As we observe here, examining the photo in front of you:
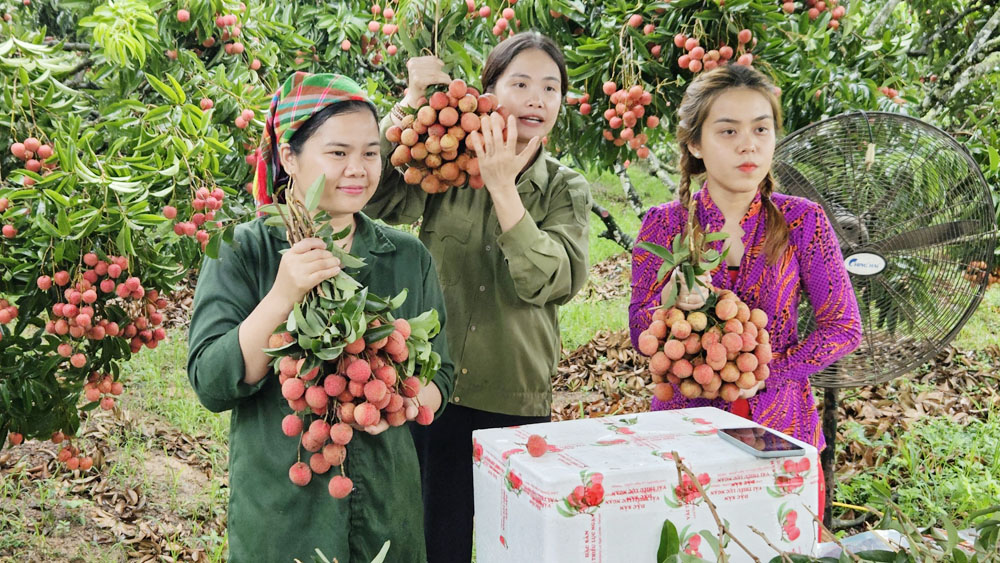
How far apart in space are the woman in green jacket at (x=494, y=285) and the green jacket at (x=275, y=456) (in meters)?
0.38

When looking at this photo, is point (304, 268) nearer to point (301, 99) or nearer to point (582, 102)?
point (301, 99)

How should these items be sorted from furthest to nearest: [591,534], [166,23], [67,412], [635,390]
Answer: [635,390] → [166,23] → [67,412] → [591,534]

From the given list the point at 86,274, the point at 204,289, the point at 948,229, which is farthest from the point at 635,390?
the point at 204,289

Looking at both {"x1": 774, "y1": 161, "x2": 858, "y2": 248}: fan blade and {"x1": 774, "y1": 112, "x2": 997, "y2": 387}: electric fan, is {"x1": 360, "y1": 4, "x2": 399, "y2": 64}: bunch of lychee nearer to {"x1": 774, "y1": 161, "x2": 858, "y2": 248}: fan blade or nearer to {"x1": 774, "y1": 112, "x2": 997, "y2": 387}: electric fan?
{"x1": 774, "y1": 161, "x2": 858, "y2": 248}: fan blade

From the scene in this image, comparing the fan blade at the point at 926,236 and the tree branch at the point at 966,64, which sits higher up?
the tree branch at the point at 966,64

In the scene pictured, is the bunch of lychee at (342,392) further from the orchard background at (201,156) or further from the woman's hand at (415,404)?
the orchard background at (201,156)

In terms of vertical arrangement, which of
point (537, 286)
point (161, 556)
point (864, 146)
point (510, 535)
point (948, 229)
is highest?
point (864, 146)

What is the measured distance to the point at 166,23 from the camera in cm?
306

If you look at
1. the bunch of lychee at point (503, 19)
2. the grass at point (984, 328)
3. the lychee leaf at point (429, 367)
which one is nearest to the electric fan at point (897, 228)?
the bunch of lychee at point (503, 19)

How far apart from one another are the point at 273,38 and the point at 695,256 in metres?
2.49

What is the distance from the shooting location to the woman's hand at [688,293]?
1.64m

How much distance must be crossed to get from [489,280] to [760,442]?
946 millimetres

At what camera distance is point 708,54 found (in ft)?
8.45

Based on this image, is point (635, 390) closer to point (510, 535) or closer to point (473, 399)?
point (473, 399)
